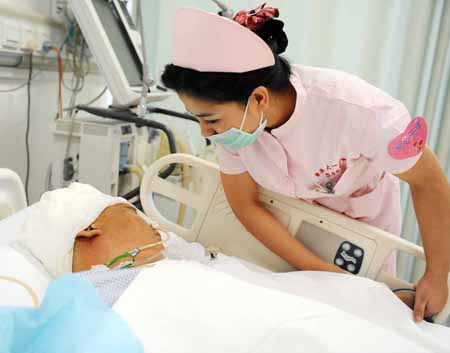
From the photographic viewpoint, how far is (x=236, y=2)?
2439 mm

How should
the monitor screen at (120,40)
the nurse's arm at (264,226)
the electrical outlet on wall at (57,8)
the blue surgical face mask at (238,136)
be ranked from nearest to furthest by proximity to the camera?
the blue surgical face mask at (238,136) < the nurse's arm at (264,226) < the monitor screen at (120,40) < the electrical outlet on wall at (57,8)

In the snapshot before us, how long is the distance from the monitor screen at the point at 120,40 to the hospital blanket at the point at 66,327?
48.0 inches

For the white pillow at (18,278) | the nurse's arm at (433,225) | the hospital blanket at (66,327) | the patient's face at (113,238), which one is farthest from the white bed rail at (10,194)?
the nurse's arm at (433,225)

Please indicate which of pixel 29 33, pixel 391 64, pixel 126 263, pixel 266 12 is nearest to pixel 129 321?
pixel 126 263

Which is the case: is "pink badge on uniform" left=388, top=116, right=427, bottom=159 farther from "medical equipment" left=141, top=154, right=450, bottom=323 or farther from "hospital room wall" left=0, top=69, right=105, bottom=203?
"hospital room wall" left=0, top=69, right=105, bottom=203

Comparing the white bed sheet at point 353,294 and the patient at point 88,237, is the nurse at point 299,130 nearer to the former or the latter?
the white bed sheet at point 353,294

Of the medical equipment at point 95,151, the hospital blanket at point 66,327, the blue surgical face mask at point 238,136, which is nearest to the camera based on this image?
the hospital blanket at point 66,327

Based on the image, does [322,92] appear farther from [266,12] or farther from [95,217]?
[95,217]

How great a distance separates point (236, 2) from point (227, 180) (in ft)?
4.86

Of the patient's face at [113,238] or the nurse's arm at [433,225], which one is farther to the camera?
the patient's face at [113,238]

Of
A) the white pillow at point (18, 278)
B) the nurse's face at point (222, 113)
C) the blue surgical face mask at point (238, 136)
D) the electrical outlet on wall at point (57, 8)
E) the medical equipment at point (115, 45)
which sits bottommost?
the white pillow at point (18, 278)

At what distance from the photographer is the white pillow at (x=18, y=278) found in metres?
1.05

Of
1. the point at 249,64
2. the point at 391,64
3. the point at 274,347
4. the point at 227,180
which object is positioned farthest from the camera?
the point at 391,64

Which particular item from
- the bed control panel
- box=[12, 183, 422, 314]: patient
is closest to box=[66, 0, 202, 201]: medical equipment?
box=[12, 183, 422, 314]: patient
